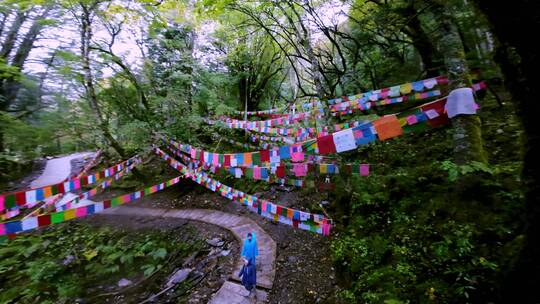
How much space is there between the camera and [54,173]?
1358cm

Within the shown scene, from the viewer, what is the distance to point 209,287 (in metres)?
5.63

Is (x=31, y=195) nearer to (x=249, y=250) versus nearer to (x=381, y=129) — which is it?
(x=249, y=250)

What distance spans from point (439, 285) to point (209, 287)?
455 centimetres

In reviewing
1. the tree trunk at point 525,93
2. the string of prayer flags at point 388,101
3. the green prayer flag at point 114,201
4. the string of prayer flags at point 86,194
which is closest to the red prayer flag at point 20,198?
the green prayer flag at point 114,201

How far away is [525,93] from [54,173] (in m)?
18.3

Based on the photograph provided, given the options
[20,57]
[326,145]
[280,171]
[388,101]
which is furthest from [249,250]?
[20,57]

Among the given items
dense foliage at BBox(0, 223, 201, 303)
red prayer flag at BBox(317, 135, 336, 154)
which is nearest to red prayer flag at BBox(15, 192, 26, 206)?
dense foliage at BBox(0, 223, 201, 303)

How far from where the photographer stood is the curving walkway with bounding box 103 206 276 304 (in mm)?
5109

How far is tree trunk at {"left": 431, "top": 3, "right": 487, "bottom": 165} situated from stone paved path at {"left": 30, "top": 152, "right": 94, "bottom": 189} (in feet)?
50.8

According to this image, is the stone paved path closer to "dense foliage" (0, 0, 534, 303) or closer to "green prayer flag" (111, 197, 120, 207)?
"dense foliage" (0, 0, 534, 303)

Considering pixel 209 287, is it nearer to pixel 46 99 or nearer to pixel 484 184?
pixel 484 184

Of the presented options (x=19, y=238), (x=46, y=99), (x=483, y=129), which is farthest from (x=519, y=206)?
(x=46, y=99)

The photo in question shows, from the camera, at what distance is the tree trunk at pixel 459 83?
4.52 m

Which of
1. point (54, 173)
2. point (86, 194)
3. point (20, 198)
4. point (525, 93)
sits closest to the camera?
point (525, 93)
